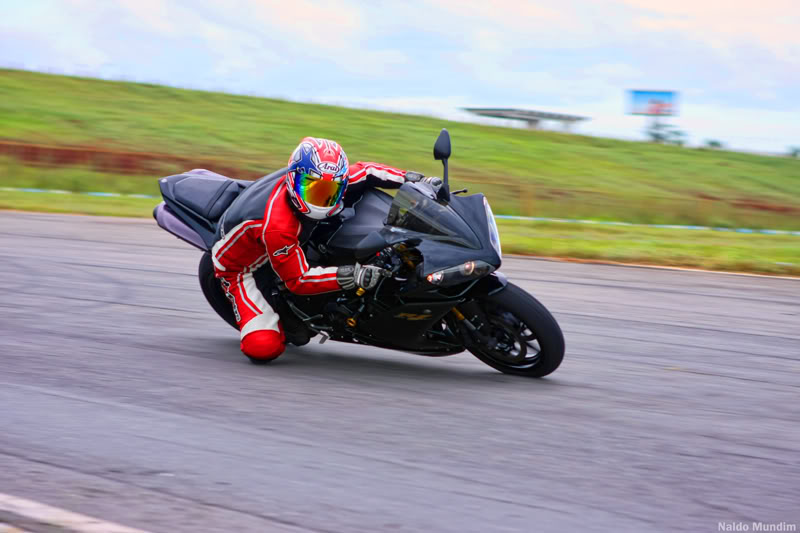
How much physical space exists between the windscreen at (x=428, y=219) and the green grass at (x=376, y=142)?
1925cm

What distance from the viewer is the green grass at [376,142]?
112ft

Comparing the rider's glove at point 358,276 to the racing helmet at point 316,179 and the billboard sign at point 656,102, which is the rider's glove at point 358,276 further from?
the billboard sign at point 656,102

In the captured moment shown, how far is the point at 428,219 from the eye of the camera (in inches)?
201

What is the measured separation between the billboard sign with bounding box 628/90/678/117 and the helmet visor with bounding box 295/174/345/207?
61.9 meters

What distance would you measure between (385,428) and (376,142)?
3661cm

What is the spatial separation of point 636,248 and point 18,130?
28.0 m

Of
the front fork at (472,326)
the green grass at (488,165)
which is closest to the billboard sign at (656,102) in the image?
the green grass at (488,165)

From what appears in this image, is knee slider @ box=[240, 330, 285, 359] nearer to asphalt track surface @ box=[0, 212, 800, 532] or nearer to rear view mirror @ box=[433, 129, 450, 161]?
asphalt track surface @ box=[0, 212, 800, 532]

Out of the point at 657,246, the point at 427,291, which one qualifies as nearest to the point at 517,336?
the point at 427,291

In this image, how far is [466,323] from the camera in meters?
5.28

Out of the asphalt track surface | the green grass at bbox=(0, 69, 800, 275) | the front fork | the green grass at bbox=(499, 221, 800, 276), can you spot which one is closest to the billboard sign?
the green grass at bbox=(0, 69, 800, 275)

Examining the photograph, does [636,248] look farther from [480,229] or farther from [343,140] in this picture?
[343,140]

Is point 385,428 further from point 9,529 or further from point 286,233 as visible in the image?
point 9,529

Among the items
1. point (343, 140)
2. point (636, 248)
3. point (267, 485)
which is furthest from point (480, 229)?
point (343, 140)
